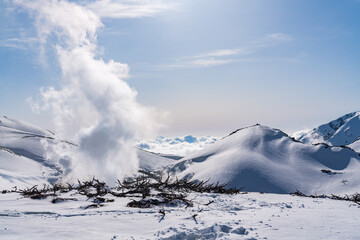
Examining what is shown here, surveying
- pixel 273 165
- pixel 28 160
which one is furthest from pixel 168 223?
pixel 28 160

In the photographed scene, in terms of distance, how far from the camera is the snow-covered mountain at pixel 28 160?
34419 mm

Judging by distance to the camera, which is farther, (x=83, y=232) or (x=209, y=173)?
(x=209, y=173)

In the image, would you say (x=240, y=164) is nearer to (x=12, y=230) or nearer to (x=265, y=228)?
(x=265, y=228)

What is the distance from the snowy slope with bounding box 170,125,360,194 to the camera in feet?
65.6

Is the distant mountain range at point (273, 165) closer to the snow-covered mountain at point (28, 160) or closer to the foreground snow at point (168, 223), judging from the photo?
the snow-covered mountain at point (28, 160)

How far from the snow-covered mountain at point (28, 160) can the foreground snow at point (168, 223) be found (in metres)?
24.4

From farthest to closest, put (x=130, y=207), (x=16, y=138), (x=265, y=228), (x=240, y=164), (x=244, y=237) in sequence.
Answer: (x=16, y=138) → (x=240, y=164) → (x=130, y=207) → (x=265, y=228) → (x=244, y=237)

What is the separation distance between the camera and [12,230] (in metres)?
4.29

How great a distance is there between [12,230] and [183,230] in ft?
8.45

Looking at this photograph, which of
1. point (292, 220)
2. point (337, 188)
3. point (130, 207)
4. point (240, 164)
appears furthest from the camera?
point (240, 164)

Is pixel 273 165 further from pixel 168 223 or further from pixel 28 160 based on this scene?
pixel 28 160

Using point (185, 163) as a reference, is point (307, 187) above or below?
below

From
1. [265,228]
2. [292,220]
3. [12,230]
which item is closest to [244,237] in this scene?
[265,228]

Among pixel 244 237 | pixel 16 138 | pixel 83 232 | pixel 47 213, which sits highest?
pixel 16 138
